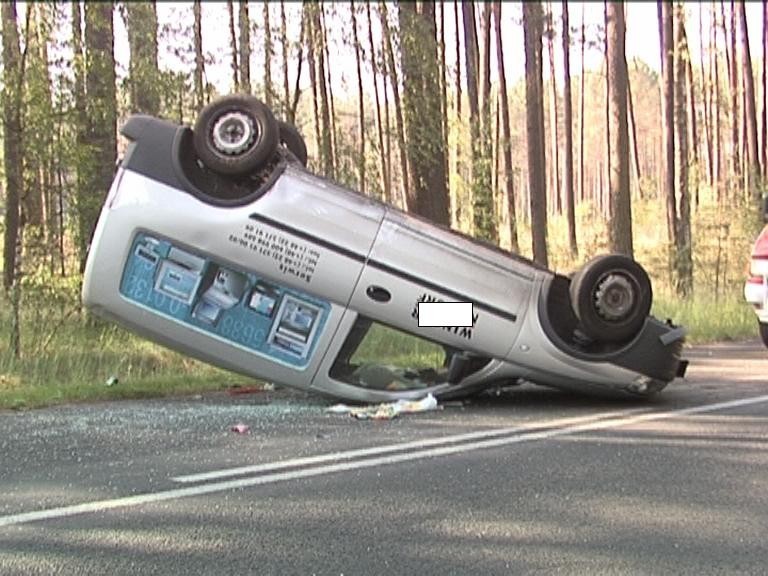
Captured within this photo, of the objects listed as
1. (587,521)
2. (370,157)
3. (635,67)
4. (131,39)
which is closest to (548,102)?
(635,67)

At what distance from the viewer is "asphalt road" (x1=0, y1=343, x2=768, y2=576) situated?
3.30 metres

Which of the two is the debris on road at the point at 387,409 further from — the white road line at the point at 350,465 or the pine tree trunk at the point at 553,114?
the pine tree trunk at the point at 553,114

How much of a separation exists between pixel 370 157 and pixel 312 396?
30.6 ft

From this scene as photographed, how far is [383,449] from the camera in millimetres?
4984

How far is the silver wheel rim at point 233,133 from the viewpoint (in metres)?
5.95

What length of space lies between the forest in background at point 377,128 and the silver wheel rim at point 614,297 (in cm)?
583

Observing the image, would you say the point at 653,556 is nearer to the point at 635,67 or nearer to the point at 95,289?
the point at 95,289

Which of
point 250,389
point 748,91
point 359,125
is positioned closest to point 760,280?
point 250,389

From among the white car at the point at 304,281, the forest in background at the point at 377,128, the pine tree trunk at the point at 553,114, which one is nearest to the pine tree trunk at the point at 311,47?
the forest in background at the point at 377,128

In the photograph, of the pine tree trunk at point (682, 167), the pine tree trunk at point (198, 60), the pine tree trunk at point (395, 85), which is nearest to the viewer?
the pine tree trunk at point (198, 60)

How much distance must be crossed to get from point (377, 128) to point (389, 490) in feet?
53.4

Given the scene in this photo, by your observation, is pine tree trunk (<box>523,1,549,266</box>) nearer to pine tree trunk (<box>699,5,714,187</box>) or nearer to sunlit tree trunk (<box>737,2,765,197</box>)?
sunlit tree trunk (<box>737,2,765,197</box>)

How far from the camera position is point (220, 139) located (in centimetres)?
597

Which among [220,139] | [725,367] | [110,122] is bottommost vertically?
[725,367]
